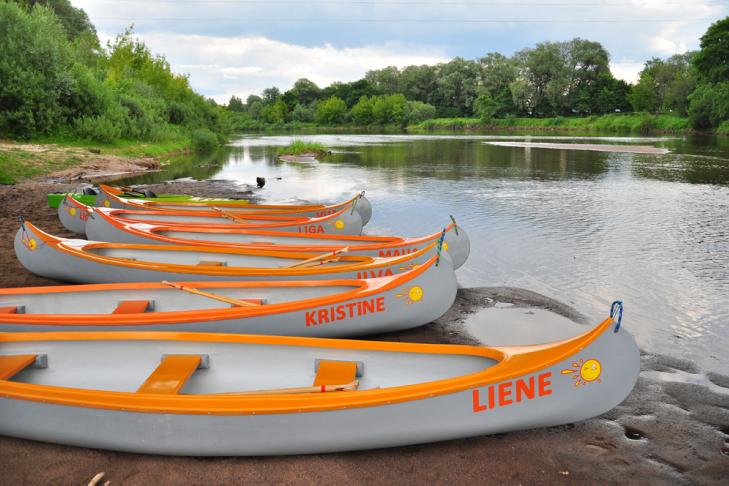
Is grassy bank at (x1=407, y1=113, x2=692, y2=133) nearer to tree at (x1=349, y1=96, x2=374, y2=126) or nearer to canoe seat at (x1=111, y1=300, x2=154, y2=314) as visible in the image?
tree at (x1=349, y1=96, x2=374, y2=126)

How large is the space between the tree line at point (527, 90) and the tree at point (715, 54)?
0.10 meters

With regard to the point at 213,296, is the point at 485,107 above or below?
above

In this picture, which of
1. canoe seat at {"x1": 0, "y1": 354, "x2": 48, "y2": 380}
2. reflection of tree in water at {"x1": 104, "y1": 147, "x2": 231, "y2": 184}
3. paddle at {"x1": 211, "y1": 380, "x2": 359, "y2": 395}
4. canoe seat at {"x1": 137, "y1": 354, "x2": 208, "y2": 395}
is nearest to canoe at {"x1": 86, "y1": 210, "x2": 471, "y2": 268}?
canoe seat at {"x1": 137, "y1": 354, "x2": 208, "y2": 395}

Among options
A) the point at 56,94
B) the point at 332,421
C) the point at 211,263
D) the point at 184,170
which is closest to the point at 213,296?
the point at 211,263

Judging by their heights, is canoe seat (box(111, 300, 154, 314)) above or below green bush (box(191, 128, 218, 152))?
below

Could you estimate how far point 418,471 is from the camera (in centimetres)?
441

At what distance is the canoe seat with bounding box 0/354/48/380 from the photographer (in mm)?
4945

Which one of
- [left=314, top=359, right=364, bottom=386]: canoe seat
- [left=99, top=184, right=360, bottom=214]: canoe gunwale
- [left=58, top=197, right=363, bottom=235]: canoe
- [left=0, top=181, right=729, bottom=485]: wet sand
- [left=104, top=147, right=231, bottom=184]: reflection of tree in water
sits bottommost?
[left=0, top=181, right=729, bottom=485]: wet sand

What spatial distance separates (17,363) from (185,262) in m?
4.24

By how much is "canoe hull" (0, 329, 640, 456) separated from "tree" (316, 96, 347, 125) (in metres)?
119

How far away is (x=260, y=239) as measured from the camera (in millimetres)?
10422

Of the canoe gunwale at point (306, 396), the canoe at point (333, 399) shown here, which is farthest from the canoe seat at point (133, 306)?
the canoe gunwale at point (306, 396)

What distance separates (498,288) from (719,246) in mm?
6673

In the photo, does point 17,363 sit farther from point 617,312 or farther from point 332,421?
point 617,312
